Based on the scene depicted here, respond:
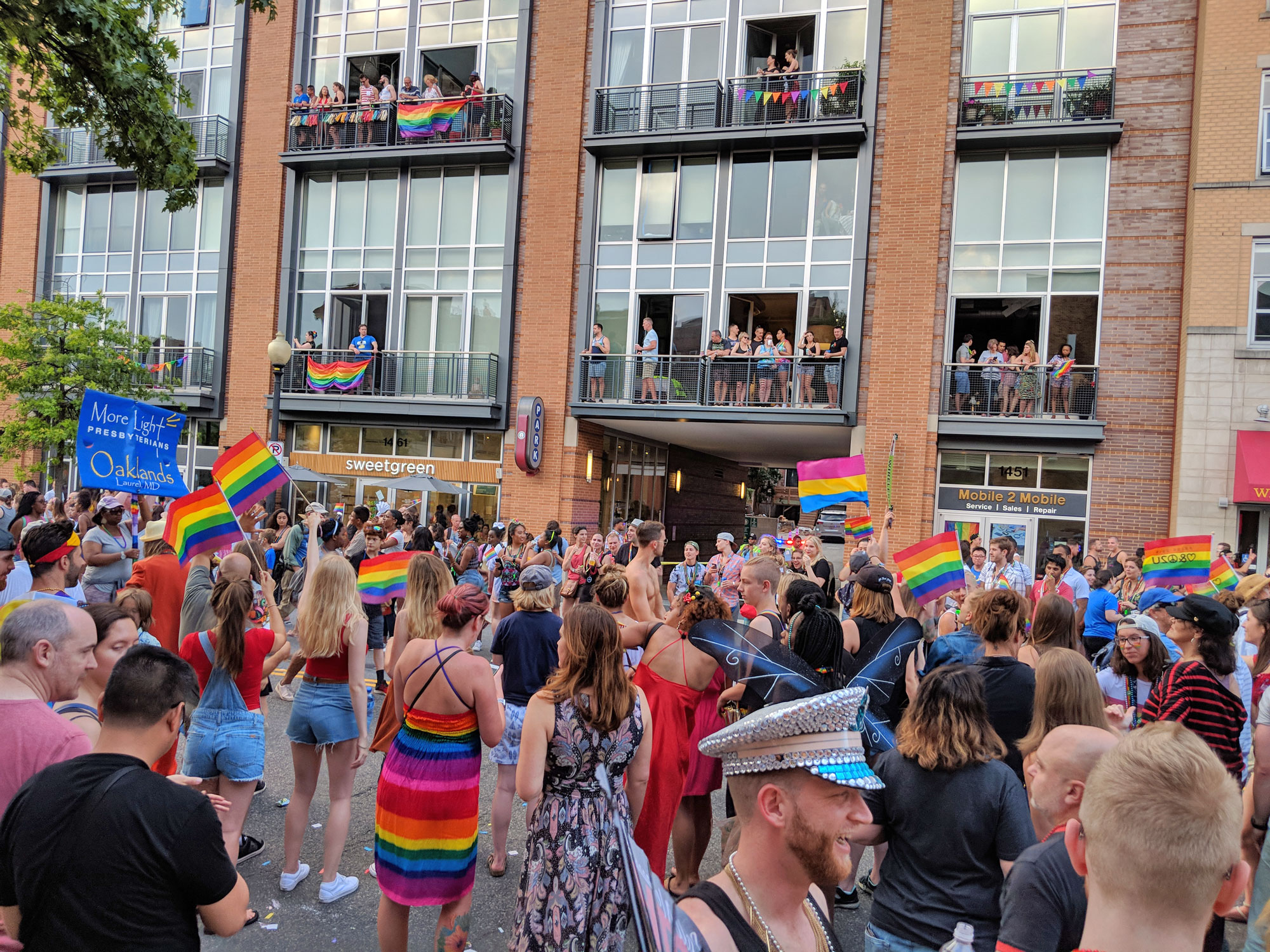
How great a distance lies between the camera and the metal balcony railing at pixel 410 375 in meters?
21.1

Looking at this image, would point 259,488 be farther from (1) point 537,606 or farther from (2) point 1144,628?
(2) point 1144,628

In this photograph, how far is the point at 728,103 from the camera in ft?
64.4

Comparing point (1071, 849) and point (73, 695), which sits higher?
point (1071, 849)

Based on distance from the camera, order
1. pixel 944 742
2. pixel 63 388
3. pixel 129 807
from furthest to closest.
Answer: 1. pixel 63 388
2. pixel 944 742
3. pixel 129 807

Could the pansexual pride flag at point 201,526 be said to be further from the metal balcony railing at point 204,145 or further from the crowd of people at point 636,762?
the metal balcony railing at point 204,145

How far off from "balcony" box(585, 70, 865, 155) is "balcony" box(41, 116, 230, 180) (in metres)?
10.7

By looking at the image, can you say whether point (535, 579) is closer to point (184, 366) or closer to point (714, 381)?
point (714, 381)

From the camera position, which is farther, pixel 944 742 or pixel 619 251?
pixel 619 251

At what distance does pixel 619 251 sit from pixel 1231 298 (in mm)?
12993

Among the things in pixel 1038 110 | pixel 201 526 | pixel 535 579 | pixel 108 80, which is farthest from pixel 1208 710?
pixel 1038 110

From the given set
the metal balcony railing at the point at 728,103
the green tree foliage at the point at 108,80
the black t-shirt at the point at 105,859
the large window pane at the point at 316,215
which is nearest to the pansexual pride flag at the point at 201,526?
the black t-shirt at the point at 105,859

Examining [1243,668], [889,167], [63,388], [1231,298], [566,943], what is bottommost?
[566,943]

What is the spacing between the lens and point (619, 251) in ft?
67.3

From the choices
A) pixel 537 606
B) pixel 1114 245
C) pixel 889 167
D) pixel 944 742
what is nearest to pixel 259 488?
pixel 537 606
